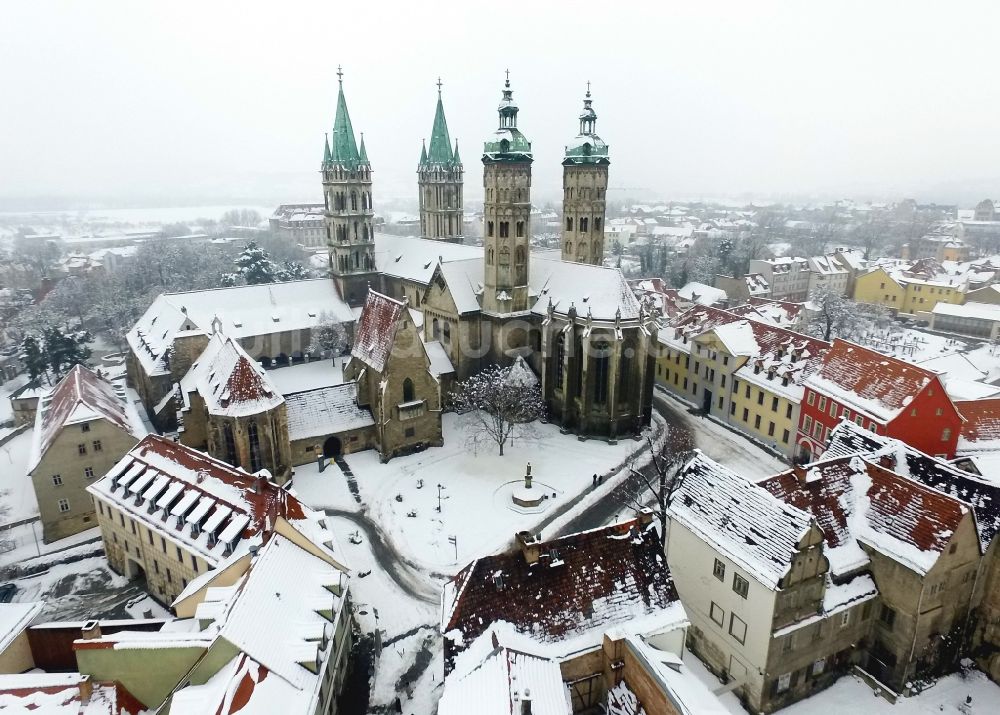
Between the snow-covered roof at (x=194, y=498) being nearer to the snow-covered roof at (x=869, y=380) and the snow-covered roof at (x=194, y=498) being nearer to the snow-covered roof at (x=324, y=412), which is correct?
the snow-covered roof at (x=324, y=412)

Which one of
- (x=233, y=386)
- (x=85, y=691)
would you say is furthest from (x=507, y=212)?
(x=85, y=691)

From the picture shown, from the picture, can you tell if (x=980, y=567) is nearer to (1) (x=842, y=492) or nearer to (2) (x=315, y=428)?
(1) (x=842, y=492)

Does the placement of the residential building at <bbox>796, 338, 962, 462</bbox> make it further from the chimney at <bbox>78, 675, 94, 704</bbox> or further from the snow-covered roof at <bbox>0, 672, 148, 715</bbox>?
the chimney at <bbox>78, 675, 94, 704</bbox>

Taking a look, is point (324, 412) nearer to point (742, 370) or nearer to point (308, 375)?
point (308, 375)

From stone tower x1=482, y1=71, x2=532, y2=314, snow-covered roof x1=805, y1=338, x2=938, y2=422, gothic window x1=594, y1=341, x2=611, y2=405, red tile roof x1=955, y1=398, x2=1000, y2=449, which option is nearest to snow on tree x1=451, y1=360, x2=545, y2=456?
gothic window x1=594, y1=341, x2=611, y2=405

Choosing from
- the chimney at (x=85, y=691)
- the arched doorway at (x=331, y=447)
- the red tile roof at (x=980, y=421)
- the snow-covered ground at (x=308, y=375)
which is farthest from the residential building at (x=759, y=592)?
the snow-covered ground at (x=308, y=375)

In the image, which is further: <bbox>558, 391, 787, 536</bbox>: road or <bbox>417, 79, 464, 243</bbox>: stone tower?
<bbox>417, 79, 464, 243</bbox>: stone tower
